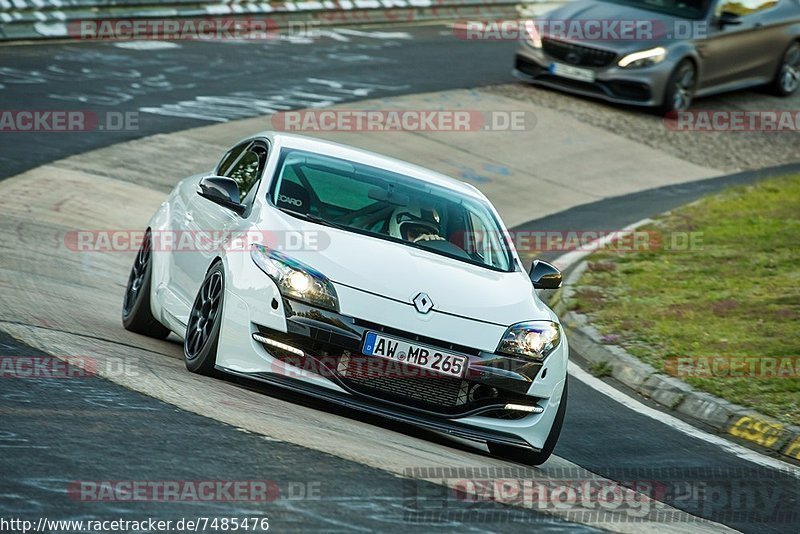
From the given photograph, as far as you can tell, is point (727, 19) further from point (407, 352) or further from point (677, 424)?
point (407, 352)

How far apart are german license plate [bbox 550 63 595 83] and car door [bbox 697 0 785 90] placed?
182 cm

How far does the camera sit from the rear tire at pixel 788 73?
77.4 feet

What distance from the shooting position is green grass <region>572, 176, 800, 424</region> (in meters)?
10.8

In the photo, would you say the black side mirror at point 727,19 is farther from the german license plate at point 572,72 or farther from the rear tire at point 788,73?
the german license plate at point 572,72

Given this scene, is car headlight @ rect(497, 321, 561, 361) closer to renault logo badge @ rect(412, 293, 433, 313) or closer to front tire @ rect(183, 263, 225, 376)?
renault logo badge @ rect(412, 293, 433, 313)

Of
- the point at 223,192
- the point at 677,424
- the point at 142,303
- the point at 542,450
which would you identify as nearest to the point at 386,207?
the point at 223,192

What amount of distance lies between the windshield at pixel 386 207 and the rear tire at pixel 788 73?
52.8ft

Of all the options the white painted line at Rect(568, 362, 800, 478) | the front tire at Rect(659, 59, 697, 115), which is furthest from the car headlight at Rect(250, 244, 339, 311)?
the front tire at Rect(659, 59, 697, 115)

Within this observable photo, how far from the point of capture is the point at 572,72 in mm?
21078

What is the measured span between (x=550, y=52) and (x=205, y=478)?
638 inches

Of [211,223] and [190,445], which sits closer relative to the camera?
[190,445]

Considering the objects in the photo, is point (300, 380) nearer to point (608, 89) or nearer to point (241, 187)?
point (241, 187)

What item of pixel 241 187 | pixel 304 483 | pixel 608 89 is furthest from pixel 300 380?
pixel 608 89

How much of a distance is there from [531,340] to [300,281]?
4.23 feet
